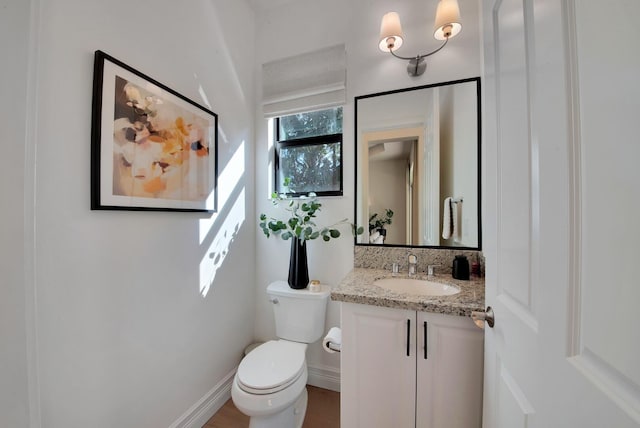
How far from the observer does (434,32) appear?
4.53 feet

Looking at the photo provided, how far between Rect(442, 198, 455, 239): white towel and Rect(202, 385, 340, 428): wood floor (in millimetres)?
1291

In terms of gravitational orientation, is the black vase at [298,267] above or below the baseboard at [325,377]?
above

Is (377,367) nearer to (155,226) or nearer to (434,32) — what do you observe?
(155,226)

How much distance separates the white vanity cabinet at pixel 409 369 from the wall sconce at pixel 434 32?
1426 millimetres

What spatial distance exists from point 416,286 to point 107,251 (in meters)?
1.48

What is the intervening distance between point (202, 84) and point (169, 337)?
4.75 feet

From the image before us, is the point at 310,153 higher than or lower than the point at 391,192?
higher

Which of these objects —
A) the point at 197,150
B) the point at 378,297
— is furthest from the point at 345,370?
the point at 197,150

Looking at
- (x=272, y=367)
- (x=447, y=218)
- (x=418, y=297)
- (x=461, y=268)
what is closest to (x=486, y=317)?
(x=418, y=297)

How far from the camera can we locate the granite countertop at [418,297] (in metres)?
0.94

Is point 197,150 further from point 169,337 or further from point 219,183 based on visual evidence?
point 169,337

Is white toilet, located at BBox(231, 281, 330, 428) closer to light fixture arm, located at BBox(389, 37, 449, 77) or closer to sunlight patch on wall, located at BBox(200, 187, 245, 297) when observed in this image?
sunlight patch on wall, located at BBox(200, 187, 245, 297)

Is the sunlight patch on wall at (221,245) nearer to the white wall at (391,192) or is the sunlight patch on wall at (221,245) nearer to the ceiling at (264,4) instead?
the white wall at (391,192)

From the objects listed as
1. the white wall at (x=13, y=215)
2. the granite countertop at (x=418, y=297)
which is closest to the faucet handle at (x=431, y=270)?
the granite countertop at (x=418, y=297)
